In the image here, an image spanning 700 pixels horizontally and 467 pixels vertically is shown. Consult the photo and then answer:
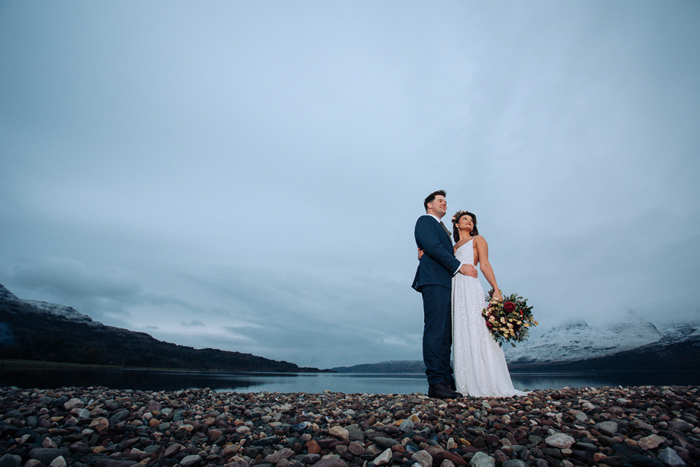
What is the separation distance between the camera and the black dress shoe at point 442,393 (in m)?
5.37

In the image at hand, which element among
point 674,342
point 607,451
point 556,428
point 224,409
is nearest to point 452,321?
point 556,428

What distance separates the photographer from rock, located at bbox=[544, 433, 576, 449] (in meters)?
2.65

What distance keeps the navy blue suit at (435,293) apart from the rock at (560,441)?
315 cm

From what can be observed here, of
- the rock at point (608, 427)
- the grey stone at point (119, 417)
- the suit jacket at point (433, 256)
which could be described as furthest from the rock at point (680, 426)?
the grey stone at point (119, 417)

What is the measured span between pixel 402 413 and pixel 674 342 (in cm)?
20624

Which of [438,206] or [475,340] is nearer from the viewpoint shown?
[475,340]

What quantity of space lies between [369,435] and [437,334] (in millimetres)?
3304

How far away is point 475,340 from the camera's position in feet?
19.7

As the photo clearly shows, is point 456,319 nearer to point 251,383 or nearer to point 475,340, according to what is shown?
point 475,340

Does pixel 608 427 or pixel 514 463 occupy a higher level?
pixel 608 427

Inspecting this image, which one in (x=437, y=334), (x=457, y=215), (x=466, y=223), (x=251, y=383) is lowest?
(x=251, y=383)

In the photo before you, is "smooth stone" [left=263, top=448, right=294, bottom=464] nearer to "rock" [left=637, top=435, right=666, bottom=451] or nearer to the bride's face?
"rock" [left=637, top=435, right=666, bottom=451]

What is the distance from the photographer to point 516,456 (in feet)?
8.56

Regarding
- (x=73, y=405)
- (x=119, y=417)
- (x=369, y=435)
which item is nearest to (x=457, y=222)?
(x=369, y=435)
